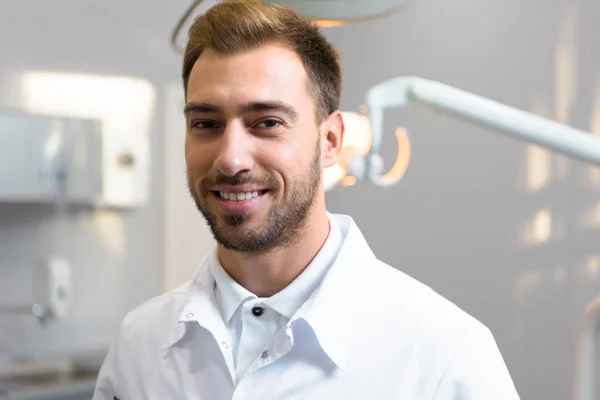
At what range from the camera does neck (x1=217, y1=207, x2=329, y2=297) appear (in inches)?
49.9

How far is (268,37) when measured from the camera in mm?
1250

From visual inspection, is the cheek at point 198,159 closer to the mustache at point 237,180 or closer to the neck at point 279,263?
the mustache at point 237,180

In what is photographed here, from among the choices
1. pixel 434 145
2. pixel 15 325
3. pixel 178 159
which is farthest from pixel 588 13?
pixel 15 325

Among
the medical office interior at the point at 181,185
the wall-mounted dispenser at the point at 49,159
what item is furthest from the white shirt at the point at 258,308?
the wall-mounted dispenser at the point at 49,159

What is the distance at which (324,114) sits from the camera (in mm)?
1322

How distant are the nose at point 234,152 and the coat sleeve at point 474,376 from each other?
0.38 m

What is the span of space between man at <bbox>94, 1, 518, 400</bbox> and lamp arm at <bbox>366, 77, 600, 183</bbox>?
5.7 inches

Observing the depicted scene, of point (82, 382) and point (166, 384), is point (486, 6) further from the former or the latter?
point (166, 384)

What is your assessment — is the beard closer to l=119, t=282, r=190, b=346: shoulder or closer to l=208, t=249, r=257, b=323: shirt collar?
l=208, t=249, r=257, b=323: shirt collar

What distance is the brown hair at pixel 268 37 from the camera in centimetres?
124

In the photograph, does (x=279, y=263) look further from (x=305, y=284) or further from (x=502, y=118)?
(x=502, y=118)

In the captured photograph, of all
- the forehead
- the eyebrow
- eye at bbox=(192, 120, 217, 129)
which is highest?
the forehead

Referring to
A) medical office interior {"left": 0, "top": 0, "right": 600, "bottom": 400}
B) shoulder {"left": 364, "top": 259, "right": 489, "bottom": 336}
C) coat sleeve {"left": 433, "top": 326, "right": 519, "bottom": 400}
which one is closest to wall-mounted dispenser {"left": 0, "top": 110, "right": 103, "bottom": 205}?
medical office interior {"left": 0, "top": 0, "right": 600, "bottom": 400}

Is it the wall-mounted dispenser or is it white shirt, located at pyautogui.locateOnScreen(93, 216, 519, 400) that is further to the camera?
the wall-mounted dispenser
